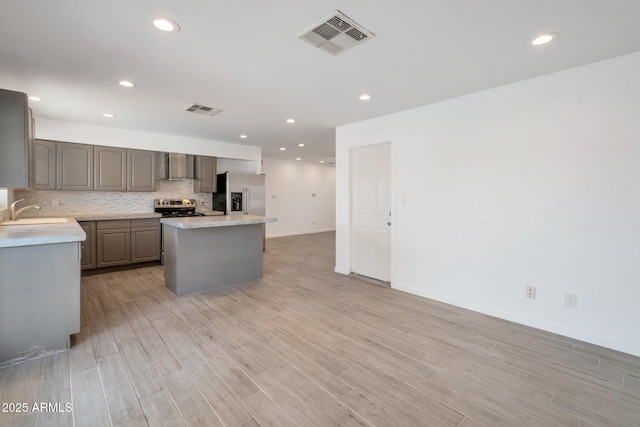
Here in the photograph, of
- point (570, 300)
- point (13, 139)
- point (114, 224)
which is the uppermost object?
point (13, 139)

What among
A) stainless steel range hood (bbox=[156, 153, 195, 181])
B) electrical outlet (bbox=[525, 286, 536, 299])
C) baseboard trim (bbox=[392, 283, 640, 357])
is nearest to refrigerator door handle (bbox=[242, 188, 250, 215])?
stainless steel range hood (bbox=[156, 153, 195, 181])

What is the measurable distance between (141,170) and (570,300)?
628 cm

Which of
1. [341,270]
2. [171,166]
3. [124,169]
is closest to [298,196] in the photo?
[171,166]

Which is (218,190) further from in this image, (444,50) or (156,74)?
(444,50)

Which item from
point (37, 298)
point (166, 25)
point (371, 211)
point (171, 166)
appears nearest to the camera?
point (166, 25)

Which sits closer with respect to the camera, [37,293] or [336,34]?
[336,34]

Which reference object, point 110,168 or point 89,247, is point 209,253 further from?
point 110,168

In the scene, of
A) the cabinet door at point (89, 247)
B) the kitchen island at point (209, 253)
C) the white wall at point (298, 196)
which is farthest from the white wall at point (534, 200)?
the white wall at point (298, 196)

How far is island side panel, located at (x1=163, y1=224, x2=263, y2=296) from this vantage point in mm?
3654

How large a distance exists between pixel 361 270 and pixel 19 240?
3908 millimetres

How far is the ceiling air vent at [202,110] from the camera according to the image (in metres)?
3.70

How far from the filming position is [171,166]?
5.46 meters

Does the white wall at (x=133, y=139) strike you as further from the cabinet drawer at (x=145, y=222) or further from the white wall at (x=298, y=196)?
the white wall at (x=298, y=196)

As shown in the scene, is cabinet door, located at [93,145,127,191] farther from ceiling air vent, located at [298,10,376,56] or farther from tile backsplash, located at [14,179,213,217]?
ceiling air vent, located at [298,10,376,56]
